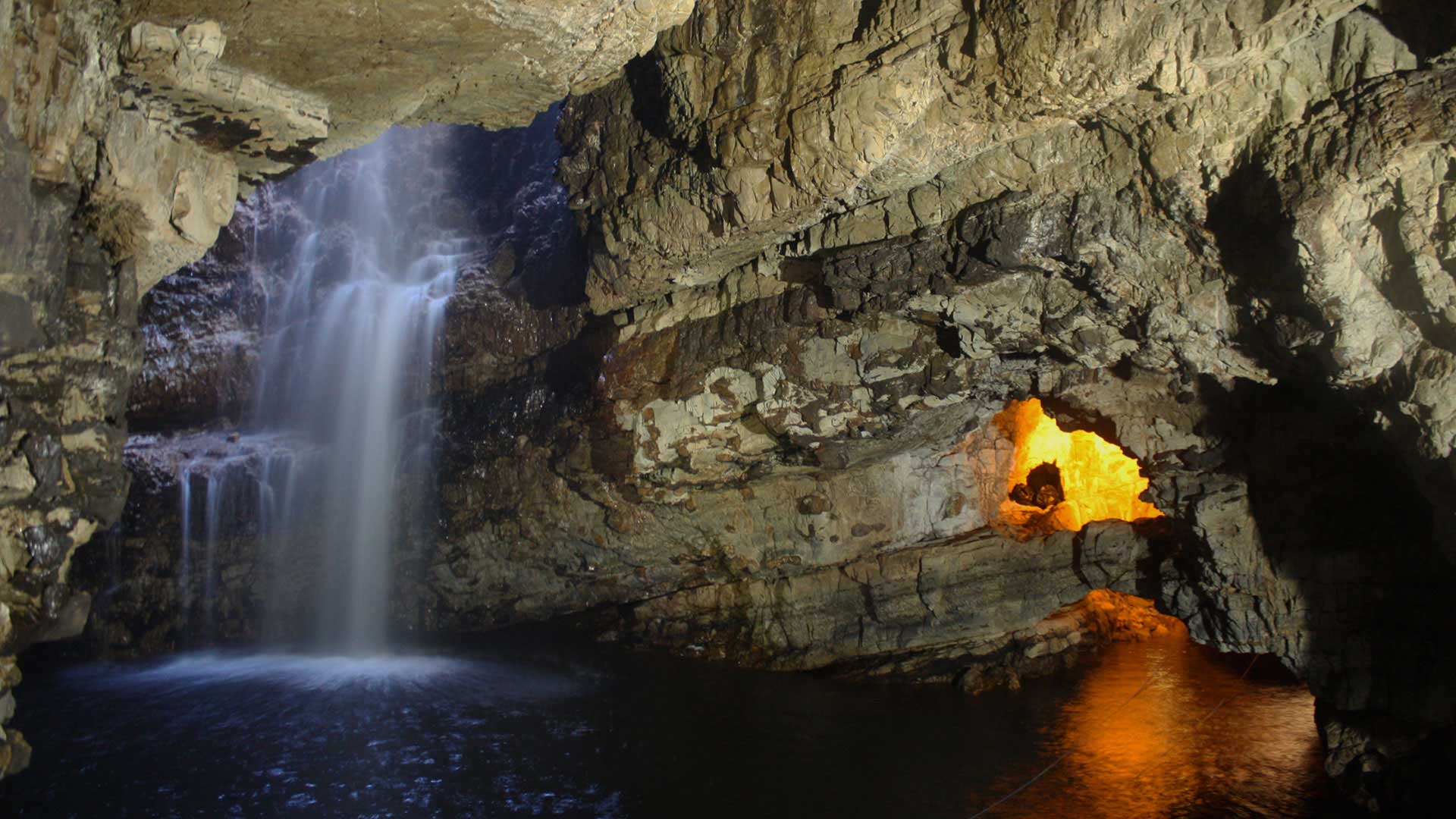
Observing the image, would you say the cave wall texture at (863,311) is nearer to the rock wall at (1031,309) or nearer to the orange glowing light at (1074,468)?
the rock wall at (1031,309)

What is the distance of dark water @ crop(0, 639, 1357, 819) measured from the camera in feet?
26.6

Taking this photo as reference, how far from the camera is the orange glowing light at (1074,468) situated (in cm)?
1421

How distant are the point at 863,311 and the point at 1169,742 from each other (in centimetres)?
614

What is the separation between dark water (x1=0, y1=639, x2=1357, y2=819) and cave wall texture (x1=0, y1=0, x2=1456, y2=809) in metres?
1.24

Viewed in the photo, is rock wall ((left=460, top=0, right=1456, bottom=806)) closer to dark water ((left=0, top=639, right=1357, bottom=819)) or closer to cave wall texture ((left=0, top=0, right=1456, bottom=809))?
cave wall texture ((left=0, top=0, right=1456, bottom=809))

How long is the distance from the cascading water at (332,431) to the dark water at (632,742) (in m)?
1.82

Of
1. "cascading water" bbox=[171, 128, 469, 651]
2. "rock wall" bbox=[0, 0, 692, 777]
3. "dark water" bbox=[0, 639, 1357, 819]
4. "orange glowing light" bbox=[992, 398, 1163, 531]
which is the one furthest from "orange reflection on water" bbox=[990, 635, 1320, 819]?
"cascading water" bbox=[171, 128, 469, 651]

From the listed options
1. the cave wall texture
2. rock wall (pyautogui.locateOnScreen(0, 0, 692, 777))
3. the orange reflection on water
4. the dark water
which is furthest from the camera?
the orange reflection on water

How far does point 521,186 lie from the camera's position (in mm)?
16828

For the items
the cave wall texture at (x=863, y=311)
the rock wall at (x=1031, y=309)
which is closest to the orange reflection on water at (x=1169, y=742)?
the cave wall texture at (x=863, y=311)

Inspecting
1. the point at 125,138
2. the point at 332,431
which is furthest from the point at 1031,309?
the point at 332,431

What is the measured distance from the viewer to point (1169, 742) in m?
10.1

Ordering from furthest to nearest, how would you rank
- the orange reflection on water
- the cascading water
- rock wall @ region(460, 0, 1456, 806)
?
the cascading water, the orange reflection on water, rock wall @ region(460, 0, 1456, 806)

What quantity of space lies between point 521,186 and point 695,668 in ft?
31.8
